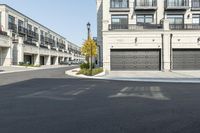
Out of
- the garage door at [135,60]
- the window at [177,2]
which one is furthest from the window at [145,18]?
the garage door at [135,60]

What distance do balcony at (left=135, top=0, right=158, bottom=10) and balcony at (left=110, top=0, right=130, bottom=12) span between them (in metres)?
1.43

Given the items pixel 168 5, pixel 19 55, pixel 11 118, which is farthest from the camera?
pixel 19 55

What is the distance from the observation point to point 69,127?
5.75 m

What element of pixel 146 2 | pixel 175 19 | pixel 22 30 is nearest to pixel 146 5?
pixel 146 2

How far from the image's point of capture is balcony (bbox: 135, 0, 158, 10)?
32.7 metres

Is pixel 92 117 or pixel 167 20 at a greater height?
pixel 167 20

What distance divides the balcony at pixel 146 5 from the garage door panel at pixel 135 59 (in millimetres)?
6370

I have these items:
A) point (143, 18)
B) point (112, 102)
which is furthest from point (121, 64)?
point (112, 102)

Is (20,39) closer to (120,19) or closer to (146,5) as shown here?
(120,19)

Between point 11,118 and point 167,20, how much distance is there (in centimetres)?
2771

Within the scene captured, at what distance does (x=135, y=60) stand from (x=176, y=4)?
10.2 m

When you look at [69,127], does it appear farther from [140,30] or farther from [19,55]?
[19,55]

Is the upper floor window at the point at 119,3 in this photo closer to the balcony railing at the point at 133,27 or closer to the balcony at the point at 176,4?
the balcony railing at the point at 133,27

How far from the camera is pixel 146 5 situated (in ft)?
108
